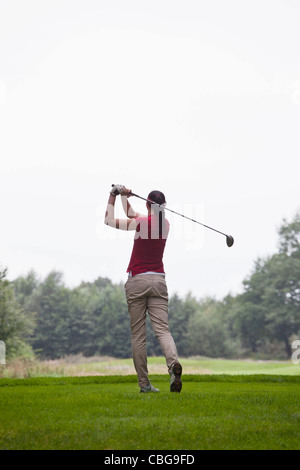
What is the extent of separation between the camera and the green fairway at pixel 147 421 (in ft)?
10.8

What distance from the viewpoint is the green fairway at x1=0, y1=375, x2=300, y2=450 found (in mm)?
3295

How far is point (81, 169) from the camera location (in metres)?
95.8

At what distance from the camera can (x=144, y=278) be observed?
5836 millimetres

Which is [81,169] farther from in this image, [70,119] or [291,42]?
[291,42]

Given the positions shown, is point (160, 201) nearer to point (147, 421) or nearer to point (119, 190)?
point (119, 190)

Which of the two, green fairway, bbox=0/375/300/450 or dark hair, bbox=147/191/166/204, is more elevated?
dark hair, bbox=147/191/166/204

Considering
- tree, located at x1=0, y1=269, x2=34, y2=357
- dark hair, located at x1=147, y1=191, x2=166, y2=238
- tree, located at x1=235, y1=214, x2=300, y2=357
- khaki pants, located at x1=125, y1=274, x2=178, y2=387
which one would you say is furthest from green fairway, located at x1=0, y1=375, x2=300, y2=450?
tree, located at x1=235, y1=214, x2=300, y2=357

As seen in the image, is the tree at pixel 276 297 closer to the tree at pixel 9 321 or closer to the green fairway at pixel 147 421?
the tree at pixel 9 321

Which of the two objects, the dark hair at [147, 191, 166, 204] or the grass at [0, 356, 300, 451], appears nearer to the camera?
the grass at [0, 356, 300, 451]

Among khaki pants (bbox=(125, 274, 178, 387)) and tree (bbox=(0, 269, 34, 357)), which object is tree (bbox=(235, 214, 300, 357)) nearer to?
tree (bbox=(0, 269, 34, 357))

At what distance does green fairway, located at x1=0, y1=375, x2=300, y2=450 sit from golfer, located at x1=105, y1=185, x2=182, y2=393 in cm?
62

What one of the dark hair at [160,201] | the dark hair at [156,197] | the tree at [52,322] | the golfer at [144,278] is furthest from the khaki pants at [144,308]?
the tree at [52,322]

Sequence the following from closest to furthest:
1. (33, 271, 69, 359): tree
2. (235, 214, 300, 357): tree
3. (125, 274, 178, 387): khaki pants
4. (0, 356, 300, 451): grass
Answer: (0, 356, 300, 451): grass → (125, 274, 178, 387): khaki pants → (235, 214, 300, 357): tree → (33, 271, 69, 359): tree

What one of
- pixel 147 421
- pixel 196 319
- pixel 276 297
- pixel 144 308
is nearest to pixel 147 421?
pixel 147 421
